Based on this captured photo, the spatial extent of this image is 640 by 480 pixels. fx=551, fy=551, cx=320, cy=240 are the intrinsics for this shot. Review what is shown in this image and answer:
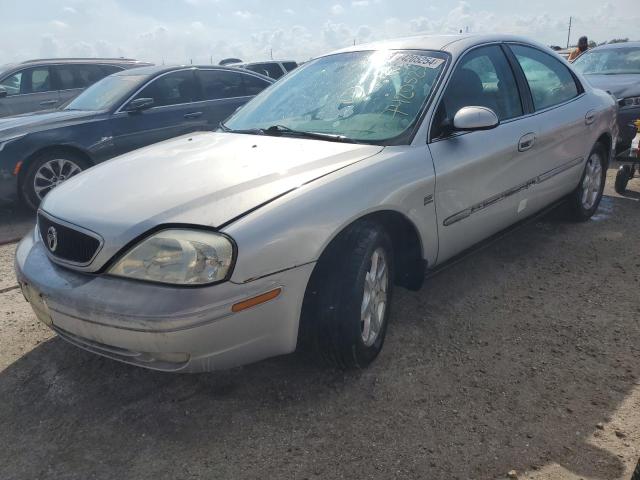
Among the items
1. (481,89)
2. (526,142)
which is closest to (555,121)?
(526,142)

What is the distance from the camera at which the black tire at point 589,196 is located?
456cm

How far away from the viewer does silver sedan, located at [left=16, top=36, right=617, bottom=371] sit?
2088mm

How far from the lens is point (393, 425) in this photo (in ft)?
7.51

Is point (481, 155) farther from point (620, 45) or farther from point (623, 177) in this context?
point (620, 45)

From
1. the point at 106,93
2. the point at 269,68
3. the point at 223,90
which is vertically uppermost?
the point at 106,93

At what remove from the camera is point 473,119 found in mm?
2826

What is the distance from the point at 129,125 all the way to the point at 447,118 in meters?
4.13

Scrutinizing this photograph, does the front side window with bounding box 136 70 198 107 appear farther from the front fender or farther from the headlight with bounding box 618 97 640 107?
the headlight with bounding box 618 97 640 107

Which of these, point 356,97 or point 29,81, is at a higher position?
point 356,97

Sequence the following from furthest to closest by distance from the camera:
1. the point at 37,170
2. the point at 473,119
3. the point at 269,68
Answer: the point at 269,68 < the point at 37,170 < the point at 473,119

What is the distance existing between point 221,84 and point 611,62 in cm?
593

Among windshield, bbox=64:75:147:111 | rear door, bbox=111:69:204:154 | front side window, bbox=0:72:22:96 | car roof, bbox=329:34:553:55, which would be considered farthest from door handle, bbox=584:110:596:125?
front side window, bbox=0:72:22:96

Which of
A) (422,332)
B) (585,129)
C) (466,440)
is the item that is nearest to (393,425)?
(466,440)

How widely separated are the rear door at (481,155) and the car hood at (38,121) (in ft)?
13.8
